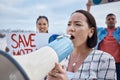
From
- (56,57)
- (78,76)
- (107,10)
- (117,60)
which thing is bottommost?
(117,60)

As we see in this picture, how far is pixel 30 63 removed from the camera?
0.65 meters

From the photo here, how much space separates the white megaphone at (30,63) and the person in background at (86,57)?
54cm

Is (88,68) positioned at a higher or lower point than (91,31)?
lower

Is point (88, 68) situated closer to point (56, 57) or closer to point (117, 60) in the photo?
point (56, 57)

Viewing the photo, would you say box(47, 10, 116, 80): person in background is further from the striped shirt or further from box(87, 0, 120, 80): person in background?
box(87, 0, 120, 80): person in background

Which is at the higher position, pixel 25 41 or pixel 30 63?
pixel 30 63

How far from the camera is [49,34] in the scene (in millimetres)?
3721

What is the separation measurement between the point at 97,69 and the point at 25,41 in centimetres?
264

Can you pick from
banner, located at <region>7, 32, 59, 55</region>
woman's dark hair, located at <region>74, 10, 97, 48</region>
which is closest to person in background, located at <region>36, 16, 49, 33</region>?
banner, located at <region>7, 32, 59, 55</region>

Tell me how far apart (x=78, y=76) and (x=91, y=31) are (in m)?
0.29

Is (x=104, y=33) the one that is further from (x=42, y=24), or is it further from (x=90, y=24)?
(x=90, y=24)

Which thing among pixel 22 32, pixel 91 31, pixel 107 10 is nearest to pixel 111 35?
pixel 107 10

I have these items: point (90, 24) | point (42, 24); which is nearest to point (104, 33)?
point (42, 24)

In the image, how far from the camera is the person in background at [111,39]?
12.8 ft
